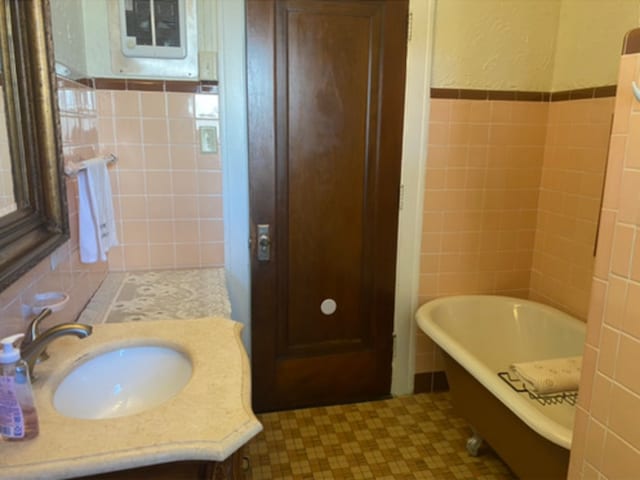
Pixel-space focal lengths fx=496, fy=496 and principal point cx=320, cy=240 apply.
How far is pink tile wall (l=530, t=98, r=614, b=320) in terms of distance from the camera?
91.7 inches

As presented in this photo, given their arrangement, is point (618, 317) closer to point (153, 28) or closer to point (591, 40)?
point (591, 40)

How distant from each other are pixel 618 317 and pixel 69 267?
1.55 metres

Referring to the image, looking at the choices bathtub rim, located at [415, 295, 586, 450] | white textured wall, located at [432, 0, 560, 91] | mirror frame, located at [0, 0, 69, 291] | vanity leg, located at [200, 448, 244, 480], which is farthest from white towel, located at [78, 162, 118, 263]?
white textured wall, located at [432, 0, 560, 91]

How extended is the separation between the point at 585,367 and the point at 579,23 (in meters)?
1.92

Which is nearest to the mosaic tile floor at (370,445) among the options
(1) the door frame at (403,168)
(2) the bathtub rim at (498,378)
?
(1) the door frame at (403,168)

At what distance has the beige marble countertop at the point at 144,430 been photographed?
912 millimetres

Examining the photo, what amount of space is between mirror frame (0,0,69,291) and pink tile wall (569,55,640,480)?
1.31 meters

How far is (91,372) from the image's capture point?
1.34 metres

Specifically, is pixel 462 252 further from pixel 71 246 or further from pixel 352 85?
pixel 71 246

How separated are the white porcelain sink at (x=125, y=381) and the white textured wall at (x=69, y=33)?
38.3 inches

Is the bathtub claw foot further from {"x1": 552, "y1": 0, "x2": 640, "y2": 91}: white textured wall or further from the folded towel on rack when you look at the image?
{"x1": 552, "y1": 0, "x2": 640, "y2": 91}: white textured wall

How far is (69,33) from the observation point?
1774mm

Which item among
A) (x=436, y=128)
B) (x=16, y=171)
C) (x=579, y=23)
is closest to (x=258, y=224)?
(x=436, y=128)

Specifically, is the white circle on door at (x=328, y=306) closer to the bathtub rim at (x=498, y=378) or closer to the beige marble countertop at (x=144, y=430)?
the bathtub rim at (x=498, y=378)
